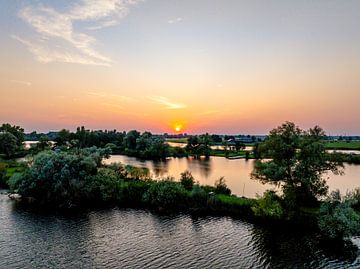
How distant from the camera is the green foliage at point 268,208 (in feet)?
128

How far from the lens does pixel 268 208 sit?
1547 inches

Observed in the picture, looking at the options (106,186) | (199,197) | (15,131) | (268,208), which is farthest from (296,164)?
Result: (15,131)

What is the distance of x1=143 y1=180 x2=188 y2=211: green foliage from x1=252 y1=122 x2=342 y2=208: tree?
12.1m

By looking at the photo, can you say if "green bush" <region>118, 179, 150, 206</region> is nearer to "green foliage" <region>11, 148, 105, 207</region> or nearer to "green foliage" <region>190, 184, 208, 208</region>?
"green foliage" <region>11, 148, 105, 207</region>

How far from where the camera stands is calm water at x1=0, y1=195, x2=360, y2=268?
95.3ft

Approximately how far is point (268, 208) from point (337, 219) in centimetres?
852

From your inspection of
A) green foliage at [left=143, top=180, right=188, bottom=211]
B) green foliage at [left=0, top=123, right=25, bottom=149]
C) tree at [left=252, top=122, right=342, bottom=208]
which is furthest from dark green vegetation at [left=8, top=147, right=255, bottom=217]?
green foliage at [left=0, top=123, right=25, bottom=149]

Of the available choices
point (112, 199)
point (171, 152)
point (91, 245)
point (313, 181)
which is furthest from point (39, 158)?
point (171, 152)

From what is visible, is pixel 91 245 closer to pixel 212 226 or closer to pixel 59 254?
pixel 59 254

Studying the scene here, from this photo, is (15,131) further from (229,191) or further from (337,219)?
(337,219)

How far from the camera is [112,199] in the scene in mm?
51688

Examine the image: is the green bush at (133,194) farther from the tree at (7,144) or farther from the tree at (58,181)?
the tree at (7,144)

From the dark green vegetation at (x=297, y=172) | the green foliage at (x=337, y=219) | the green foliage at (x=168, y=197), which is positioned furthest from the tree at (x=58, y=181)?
the green foliage at (x=337, y=219)

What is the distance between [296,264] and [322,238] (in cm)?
806
